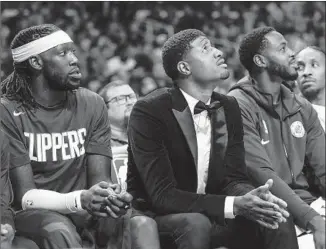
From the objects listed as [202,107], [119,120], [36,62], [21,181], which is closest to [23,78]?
[36,62]

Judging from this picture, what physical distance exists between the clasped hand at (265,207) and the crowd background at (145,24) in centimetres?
482

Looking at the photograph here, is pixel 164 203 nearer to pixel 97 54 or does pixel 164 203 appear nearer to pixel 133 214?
pixel 133 214

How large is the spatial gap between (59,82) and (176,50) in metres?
0.63

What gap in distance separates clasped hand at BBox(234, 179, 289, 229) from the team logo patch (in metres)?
0.94

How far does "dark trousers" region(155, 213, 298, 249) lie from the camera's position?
3.10m

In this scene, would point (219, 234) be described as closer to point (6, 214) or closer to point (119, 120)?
point (6, 214)

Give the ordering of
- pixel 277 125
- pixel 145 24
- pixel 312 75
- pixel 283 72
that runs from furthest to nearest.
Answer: pixel 145 24 < pixel 312 75 < pixel 283 72 < pixel 277 125

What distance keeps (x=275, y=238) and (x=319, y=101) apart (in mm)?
1945

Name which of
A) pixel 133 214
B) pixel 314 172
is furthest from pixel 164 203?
pixel 314 172

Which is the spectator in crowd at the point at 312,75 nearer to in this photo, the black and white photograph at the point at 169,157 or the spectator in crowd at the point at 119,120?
the black and white photograph at the point at 169,157

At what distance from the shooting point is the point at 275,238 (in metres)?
3.15

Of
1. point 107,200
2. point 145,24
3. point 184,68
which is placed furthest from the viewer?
point 145,24

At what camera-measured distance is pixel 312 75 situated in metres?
4.85

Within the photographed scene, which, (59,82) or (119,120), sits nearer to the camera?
(59,82)
